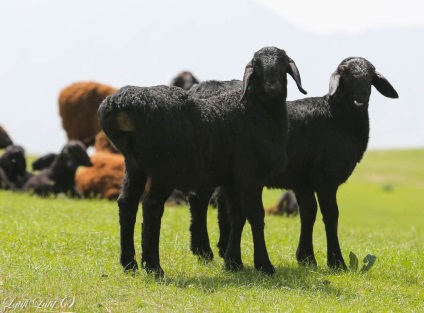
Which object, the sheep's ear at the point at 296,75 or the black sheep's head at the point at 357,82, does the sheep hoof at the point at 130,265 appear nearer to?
the sheep's ear at the point at 296,75

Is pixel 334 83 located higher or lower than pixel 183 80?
higher

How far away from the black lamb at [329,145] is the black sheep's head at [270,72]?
3.48 feet

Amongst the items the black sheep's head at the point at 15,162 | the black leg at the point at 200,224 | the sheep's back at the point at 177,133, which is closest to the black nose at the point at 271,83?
the sheep's back at the point at 177,133

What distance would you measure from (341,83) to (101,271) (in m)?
4.08

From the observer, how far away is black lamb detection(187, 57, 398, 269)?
34.6 feet

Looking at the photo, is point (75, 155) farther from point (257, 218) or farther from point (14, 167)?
point (257, 218)

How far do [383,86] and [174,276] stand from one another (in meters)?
3.98

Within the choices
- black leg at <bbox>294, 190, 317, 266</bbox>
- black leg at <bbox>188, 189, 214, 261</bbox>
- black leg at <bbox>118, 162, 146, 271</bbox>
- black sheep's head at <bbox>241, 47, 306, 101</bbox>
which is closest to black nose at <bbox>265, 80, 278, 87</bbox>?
black sheep's head at <bbox>241, 47, 306, 101</bbox>

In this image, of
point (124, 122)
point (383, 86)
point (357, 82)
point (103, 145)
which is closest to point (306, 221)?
point (357, 82)

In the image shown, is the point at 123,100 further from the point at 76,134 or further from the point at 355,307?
the point at 76,134

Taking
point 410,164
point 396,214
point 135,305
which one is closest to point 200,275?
point 135,305

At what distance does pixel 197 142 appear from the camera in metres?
9.12

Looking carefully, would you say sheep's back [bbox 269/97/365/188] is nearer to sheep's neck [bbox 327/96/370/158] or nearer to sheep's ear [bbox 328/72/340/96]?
sheep's neck [bbox 327/96/370/158]

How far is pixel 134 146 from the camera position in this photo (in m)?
8.90
